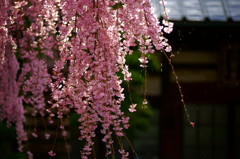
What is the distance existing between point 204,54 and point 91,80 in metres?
6.59

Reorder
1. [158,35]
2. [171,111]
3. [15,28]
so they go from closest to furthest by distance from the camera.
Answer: [158,35] → [15,28] → [171,111]

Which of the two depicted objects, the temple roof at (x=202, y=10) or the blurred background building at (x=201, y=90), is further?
the blurred background building at (x=201, y=90)

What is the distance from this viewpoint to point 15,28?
14.6 ft

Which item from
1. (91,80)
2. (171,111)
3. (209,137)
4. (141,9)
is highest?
(141,9)

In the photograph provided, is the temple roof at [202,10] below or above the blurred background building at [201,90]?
above

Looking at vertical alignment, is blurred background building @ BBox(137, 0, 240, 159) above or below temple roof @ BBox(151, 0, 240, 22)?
below

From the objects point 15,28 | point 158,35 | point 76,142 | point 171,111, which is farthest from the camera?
point 171,111

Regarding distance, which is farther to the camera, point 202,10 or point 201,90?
point 201,90

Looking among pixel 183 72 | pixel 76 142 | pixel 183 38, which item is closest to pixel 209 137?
pixel 183 72

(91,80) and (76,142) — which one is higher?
(91,80)

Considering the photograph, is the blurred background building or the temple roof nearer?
the temple roof

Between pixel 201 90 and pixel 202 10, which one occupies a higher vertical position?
pixel 202 10

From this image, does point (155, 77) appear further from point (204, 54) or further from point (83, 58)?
point (83, 58)

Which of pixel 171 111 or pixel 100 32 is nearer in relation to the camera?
pixel 100 32
